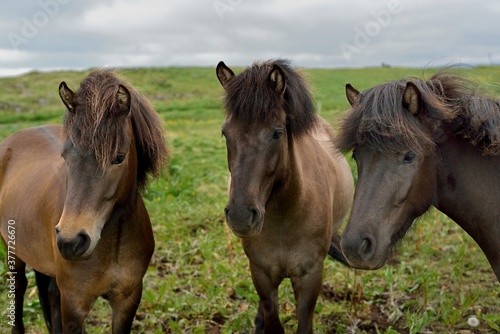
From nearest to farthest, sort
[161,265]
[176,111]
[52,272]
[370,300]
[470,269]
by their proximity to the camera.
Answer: [52,272]
[370,300]
[470,269]
[161,265]
[176,111]

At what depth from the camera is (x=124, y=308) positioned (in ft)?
13.1

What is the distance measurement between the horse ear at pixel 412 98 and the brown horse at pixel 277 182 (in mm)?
575

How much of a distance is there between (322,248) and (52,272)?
2.28m

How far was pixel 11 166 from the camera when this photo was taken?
199 inches

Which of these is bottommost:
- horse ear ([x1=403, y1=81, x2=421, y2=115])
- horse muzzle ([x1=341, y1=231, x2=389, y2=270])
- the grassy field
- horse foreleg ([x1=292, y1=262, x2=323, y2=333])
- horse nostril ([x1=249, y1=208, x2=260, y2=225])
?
the grassy field

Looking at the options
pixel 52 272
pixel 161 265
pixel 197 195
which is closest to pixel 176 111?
pixel 197 195

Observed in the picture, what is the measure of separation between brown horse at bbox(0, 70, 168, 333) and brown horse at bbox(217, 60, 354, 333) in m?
0.74

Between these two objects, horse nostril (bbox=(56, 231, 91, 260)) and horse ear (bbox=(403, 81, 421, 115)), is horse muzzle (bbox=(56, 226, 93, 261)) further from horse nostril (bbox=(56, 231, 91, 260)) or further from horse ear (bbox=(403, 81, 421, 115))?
horse ear (bbox=(403, 81, 421, 115))

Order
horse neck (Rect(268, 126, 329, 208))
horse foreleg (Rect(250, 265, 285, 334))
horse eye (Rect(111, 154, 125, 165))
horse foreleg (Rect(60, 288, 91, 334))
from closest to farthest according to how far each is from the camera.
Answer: horse eye (Rect(111, 154, 125, 165)) → horse foreleg (Rect(60, 288, 91, 334)) → horse neck (Rect(268, 126, 329, 208)) → horse foreleg (Rect(250, 265, 285, 334))

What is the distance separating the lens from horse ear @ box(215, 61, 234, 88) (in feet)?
12.3

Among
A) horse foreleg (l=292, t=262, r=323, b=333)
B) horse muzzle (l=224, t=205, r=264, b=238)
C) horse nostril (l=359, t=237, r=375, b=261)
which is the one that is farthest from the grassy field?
horse muzzle (l=224, t=205, r=264, b=238)

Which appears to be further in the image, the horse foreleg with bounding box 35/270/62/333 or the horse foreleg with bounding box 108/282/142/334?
the horse foreleg with bounding box 35/270/62/333

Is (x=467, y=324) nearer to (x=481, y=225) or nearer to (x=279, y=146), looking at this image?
(x=481, y=225)

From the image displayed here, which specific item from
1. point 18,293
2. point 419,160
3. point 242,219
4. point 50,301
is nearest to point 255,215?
point 242,219
